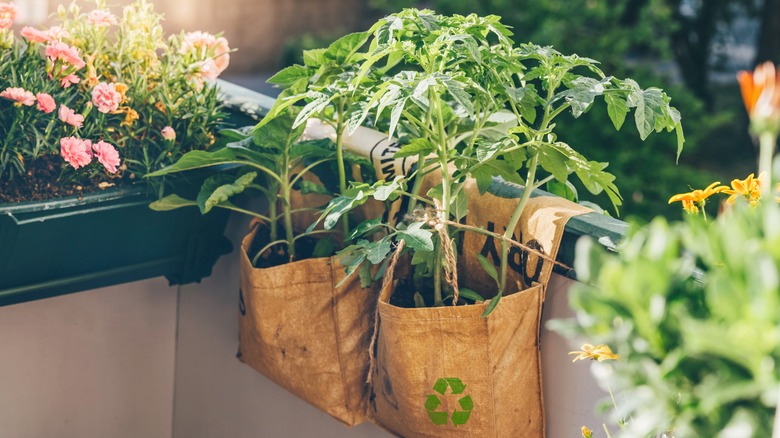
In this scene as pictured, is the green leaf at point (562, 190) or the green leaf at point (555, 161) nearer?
the green leaf at point (555, 161)

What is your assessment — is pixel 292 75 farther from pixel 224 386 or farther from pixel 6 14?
pixel 224 386

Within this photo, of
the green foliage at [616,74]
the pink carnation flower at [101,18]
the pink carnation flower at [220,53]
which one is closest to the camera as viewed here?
the pink carnation flower at [101,18]

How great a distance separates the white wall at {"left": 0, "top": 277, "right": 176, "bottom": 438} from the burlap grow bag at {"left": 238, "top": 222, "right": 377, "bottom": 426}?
523mm

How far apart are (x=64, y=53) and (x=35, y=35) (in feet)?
0.30

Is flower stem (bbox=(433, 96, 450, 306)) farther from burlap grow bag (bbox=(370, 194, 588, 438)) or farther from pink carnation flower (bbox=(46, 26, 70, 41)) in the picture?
pink carnation flower (bbox=(46, 26, 70, 41))

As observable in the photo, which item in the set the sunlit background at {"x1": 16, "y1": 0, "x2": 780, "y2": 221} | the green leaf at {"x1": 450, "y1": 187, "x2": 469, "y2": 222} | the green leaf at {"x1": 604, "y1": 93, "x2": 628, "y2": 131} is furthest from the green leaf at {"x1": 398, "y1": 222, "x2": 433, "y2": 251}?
the sunlit background at {"x1": 16, "y1": 0, "x2": 780, "y2": 221}

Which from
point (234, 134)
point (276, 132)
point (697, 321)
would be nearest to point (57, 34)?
point (234, 134)

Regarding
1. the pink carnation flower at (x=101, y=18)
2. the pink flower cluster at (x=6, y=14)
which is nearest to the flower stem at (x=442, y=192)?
the pink carnation flower at (x=101, y=18)

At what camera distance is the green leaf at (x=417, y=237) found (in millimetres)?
1365

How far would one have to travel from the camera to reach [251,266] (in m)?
1.69

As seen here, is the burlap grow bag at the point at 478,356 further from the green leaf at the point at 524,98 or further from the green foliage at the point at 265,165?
the green foliage at the point at 265,165

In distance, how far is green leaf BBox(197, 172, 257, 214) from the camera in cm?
165

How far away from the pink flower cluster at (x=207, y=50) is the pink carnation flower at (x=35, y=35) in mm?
271

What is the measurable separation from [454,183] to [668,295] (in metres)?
0.77
